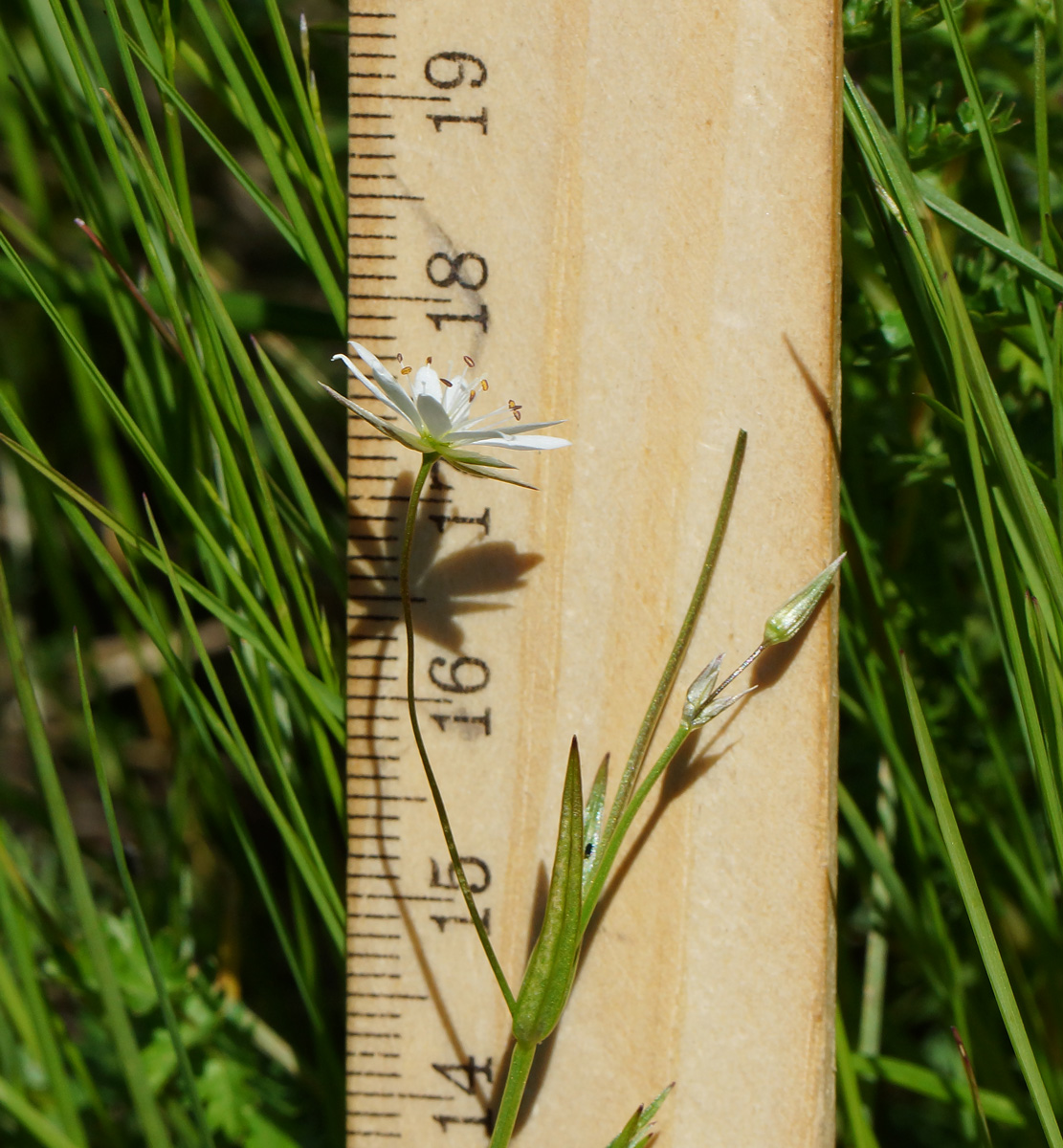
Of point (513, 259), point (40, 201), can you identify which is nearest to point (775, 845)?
point (513, 259)

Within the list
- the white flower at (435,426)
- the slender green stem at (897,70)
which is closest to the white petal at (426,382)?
the white flower at (435,426)

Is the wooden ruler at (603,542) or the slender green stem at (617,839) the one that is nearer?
the slender green stem at (617,839)

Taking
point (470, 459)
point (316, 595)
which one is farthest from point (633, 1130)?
point (316, 595)

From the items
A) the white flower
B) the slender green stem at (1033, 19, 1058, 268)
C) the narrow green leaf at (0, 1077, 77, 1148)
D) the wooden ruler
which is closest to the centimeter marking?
the wooden ruler

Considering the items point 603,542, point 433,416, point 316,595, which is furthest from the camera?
point 316,595

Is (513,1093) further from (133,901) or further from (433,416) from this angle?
(433,416)

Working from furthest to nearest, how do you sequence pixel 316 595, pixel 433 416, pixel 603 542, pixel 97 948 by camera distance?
pixel 316 595 → pixel 603 542 → pixel 433 416 → pixel 97 948

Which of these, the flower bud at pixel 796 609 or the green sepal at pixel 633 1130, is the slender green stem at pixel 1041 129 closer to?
the flower bud at pixel 796 609
